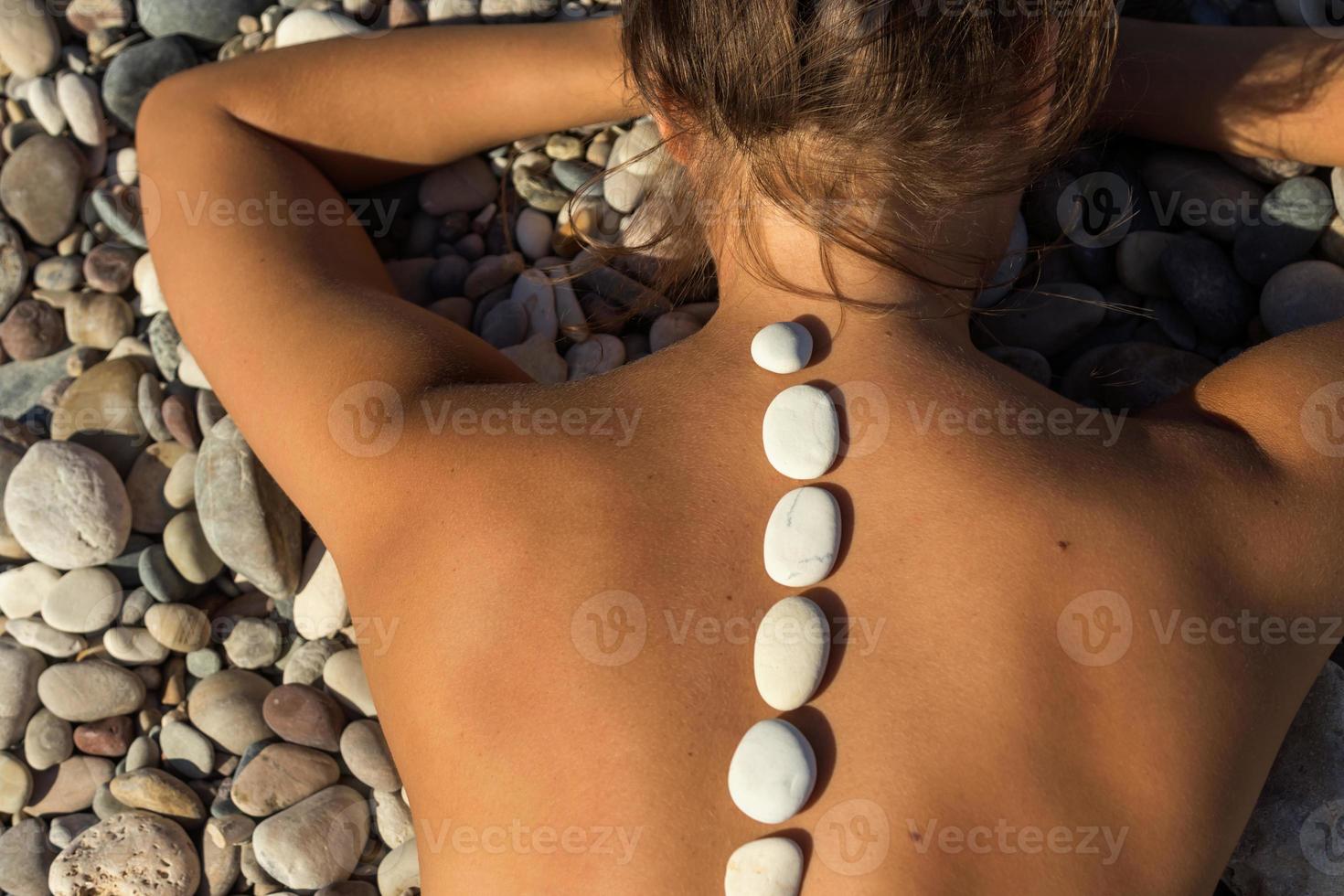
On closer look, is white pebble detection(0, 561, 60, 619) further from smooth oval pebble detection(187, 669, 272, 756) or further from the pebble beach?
smooth oval pebble detection(187, 669, 272, 756)

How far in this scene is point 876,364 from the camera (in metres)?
1.44

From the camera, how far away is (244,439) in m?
2.02

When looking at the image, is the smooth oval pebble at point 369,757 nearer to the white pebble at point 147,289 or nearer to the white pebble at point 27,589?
the white pebble at point 27,589

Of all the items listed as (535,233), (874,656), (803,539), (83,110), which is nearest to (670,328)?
(535,233)

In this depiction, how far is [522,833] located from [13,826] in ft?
4.19

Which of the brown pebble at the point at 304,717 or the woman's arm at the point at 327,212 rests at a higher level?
the woman's arm at the point at 327,212

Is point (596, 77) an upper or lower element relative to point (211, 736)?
upper

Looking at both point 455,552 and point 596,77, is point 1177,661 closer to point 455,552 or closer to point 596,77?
point 455,552

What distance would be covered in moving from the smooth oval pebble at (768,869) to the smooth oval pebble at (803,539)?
313mm

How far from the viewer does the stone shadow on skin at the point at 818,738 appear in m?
1.27

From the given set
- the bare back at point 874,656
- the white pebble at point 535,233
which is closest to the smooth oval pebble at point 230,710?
the bare back at point 874,656

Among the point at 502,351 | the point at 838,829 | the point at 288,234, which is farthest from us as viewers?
the point at 502,351

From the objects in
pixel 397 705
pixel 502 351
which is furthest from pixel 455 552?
pixel 502 351

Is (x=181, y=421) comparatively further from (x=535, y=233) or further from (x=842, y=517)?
(x=842, y=517)
